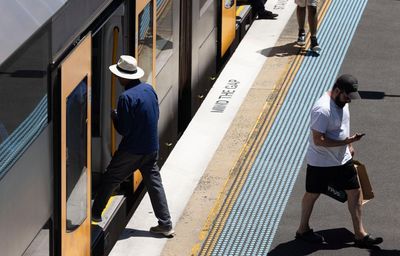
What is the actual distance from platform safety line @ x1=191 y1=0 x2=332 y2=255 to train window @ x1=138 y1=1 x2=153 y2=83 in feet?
4.72

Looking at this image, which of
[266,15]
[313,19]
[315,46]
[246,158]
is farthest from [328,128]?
[266,15]

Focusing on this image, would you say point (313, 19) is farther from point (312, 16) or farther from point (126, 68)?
point (126, 68)

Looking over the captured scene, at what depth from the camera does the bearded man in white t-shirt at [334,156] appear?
33.2ft

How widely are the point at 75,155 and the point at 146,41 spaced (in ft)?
7.39

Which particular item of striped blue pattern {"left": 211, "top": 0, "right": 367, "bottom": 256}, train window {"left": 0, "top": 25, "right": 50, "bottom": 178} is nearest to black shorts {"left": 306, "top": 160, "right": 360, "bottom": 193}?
striped blue pattern {"left": 211, "top": 0, "right": 367, "bottom": 256}

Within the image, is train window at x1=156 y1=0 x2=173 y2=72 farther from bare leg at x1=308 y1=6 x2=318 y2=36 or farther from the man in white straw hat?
bare leg at x1=308 y1=6 x2=318 y2=36

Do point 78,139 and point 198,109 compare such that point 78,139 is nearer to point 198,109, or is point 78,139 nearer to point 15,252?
point 15,252

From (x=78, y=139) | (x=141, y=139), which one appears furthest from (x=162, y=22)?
(x=78, y=139)

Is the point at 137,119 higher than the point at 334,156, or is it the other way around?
the point at 137,119

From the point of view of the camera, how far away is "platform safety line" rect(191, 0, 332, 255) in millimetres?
10703

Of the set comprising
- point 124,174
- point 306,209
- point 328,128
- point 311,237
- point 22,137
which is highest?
point 22,137

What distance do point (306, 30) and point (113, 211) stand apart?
6863 mm

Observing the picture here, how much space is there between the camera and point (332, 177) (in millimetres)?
10383

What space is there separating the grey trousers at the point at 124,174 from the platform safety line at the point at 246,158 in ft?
2.07
